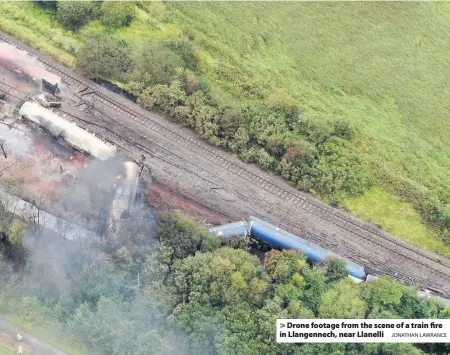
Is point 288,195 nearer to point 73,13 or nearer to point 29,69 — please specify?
point 29,69

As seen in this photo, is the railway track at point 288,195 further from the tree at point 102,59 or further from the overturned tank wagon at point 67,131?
the overturned tank wagon at point 67,131

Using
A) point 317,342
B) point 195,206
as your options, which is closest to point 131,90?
point 195,206

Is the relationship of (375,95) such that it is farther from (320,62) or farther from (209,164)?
(209,164)

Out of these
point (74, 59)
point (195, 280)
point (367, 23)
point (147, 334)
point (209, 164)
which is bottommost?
point (147, 334)

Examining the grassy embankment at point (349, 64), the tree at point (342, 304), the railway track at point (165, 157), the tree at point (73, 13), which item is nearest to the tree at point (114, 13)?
the grassy embankment at point (349, 64)

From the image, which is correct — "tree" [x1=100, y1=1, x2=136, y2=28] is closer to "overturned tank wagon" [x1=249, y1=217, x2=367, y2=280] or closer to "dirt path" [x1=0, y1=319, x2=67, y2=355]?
"overturned tank wagon" [x1=249, y1=217, x2=367, y2=280]

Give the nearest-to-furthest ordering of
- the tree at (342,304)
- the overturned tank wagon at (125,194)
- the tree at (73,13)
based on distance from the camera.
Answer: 1. the tree at (342,304)
2. the overturned tank wagon at (125,194)
3. the tree at (73,13)

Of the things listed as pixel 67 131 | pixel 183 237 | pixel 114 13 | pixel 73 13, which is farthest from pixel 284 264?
pixel 73 13
